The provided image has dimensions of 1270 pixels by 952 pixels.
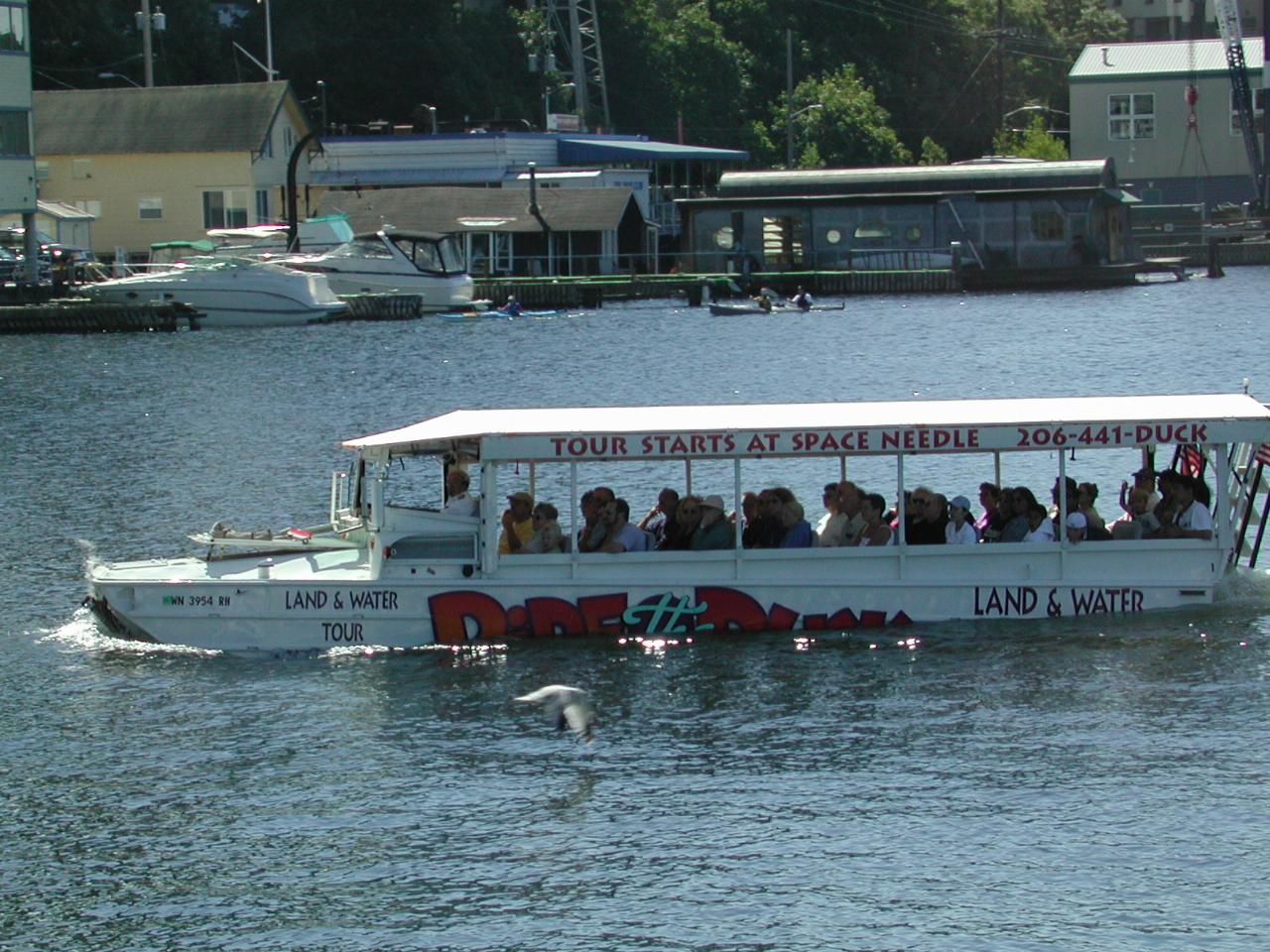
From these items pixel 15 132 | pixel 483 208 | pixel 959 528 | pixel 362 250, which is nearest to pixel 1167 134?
pixel 483 208

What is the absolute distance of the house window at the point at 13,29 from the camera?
69.6 meters

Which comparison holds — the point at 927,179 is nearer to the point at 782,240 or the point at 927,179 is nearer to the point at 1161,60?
the point at 782,240

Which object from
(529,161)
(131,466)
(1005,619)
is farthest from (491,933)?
(529,161)

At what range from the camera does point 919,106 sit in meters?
134

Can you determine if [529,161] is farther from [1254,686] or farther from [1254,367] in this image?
[1254,686]

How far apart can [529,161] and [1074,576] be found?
8054cm

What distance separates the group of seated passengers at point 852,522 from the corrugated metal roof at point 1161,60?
94390 millimetres

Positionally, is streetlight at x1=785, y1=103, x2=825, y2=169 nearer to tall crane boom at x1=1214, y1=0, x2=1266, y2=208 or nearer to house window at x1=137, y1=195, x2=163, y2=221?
tall crane boom at x1=1214, y1=0, x2=1266, y2=208

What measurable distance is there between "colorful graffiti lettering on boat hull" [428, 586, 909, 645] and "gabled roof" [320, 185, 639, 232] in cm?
6904

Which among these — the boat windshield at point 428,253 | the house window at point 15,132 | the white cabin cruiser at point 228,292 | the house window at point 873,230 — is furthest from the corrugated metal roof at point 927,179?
the house window at point 15,132

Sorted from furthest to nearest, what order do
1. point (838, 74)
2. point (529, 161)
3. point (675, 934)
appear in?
point (838, 74) → point (529, 161) → point (675, 934)

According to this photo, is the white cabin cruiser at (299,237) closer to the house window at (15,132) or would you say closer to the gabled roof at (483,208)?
the gabled roof at (483,208)

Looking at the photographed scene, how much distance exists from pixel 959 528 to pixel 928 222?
71271 millimetres

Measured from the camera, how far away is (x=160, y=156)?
89.6 meters
